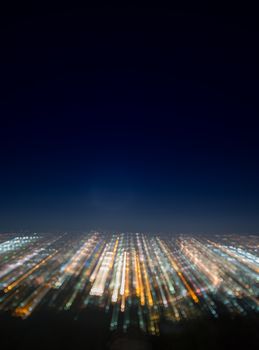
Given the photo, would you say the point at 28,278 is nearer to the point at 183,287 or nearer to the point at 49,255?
the point at 49,255

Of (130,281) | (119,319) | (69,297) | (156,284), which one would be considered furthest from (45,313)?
(156,284)

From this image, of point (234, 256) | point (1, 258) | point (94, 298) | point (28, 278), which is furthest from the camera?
point (234, 256)

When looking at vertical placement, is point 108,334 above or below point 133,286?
below

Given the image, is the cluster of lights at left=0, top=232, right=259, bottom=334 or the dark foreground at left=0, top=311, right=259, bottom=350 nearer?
the dark foreground at left=0, top=311, right=259, bottom=350

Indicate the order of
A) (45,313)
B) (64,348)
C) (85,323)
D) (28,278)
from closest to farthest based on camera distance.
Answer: (64,348) → (85,323) → (45,313) → (28,278)

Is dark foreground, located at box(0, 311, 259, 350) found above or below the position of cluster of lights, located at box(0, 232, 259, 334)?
below
